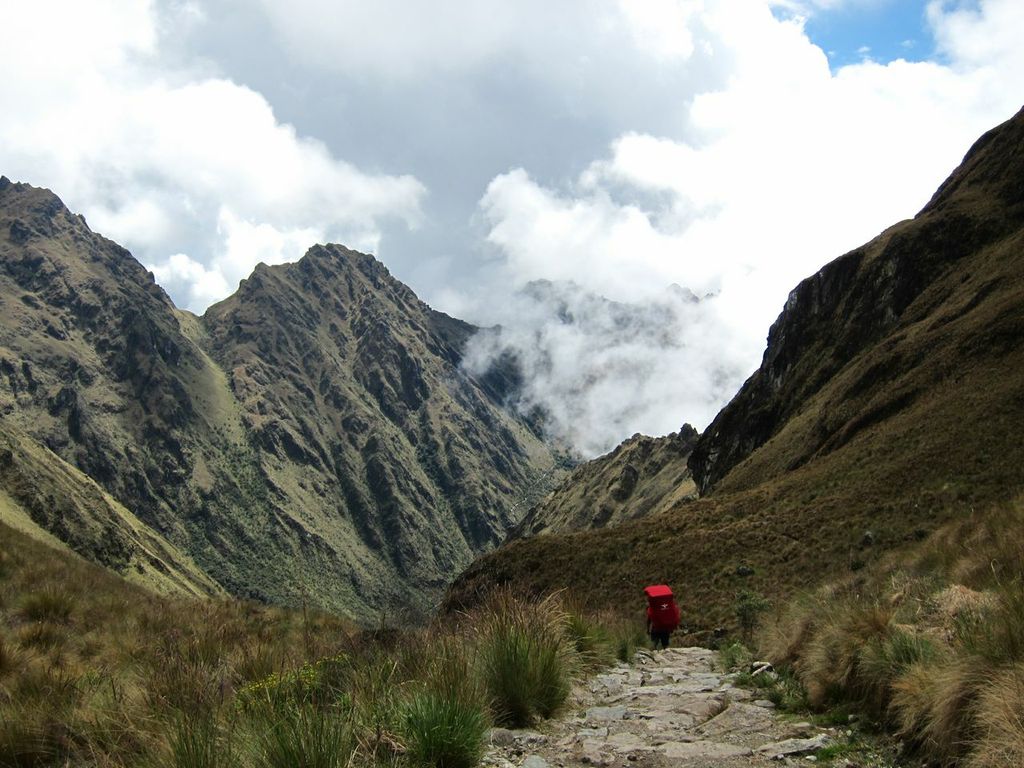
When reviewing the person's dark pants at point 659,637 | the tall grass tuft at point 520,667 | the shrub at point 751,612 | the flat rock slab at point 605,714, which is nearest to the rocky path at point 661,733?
the flat rock slab at point 605,714

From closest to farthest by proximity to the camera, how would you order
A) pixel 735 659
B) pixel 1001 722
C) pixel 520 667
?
pixel 1001 722 → pixel 520 667 → pixel 735 659

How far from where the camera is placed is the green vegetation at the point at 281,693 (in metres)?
4.97

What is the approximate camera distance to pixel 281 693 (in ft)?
17.9

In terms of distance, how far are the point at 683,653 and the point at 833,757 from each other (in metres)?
12.1

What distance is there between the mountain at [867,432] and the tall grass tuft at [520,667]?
7.98 ft

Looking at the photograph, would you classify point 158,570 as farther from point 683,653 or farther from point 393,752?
point 393,752

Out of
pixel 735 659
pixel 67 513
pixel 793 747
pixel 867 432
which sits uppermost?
pixel 67 513

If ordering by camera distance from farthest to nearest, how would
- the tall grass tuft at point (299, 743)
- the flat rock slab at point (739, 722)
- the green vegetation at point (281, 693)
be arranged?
the flat rock slab at point (739, 722) → the green vegetation at point (281, 693) → the tall grass tuft at point (299, 743)

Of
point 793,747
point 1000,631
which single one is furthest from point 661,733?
point 1000,631

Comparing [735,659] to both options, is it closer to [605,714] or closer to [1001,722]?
[605,714]

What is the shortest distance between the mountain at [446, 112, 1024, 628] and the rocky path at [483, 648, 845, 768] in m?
2.83

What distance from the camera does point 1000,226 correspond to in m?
65.7

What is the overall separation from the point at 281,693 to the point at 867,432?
52.2 metres

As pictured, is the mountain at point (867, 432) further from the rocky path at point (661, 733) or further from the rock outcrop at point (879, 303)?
the rocky path at point (661, 733)
